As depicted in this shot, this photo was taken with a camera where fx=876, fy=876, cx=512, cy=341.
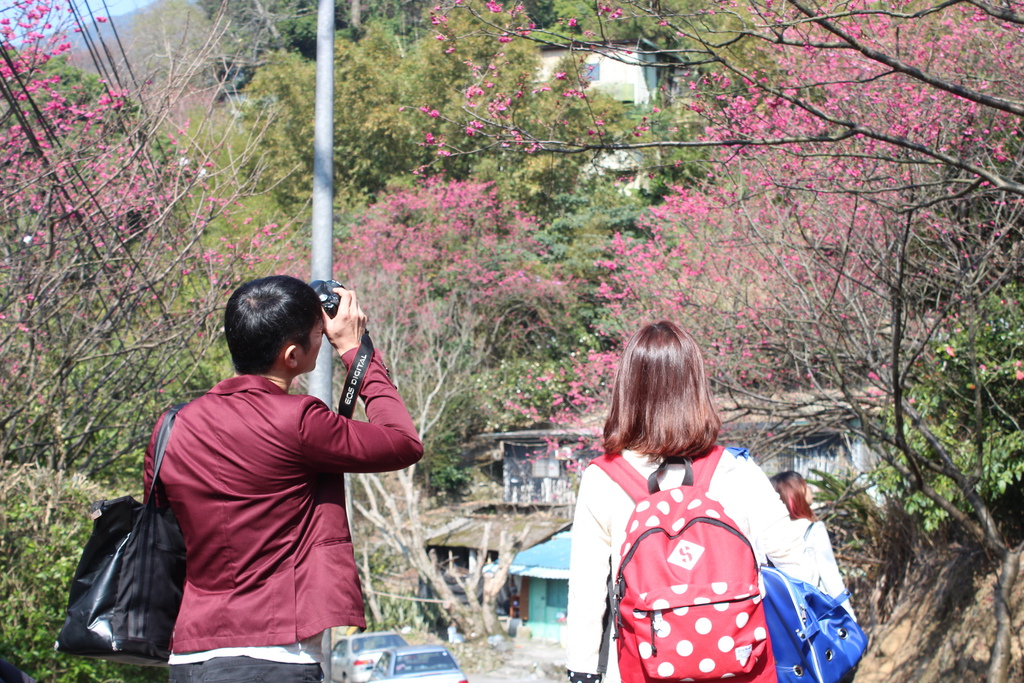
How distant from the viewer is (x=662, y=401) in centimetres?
201

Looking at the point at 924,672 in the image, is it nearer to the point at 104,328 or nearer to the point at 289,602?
the point at 289,602

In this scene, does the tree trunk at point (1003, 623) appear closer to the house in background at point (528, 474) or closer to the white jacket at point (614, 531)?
the white jacket at point (614, 531)

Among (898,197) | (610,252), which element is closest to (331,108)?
(898,197)

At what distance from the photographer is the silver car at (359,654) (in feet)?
47.0

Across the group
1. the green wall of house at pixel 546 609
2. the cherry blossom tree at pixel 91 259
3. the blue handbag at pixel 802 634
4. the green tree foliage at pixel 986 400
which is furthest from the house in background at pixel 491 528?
the blue handbag at pixel 802 634

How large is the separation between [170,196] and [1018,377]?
23.0 ft

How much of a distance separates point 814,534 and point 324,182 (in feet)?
12.0

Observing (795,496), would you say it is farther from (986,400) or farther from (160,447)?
(986,400)

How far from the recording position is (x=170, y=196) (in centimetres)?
793

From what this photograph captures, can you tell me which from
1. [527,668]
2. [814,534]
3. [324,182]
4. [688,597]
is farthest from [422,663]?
[688,597]

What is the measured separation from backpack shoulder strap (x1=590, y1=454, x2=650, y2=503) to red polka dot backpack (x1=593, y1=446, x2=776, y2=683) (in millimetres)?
55

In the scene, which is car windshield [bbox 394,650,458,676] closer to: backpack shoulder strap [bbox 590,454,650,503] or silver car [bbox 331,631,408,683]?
silver car [bbox 331,631,408,683]

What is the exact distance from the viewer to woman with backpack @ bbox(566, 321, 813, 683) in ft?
5.88

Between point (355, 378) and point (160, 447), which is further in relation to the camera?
point (355, 378)
